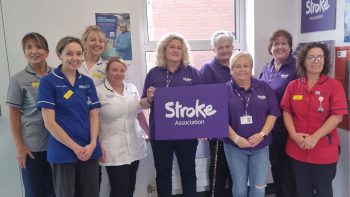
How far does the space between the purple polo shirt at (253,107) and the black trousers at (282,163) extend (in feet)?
1.11

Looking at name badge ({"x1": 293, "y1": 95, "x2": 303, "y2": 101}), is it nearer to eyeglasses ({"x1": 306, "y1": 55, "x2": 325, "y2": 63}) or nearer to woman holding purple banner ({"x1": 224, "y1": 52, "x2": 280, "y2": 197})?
woman holding purple banner ({"x1": 224, "y1": 52, "x2": 280, "y2": 197})

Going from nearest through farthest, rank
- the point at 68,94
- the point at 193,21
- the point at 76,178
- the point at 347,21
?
the point at 68,94 < the point at 76,178 < the point at 347,21 < the point at 193,21

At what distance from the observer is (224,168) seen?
2434 mm

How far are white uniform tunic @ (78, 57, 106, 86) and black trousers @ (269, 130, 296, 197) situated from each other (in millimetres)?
1447

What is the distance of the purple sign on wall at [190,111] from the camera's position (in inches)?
76.0

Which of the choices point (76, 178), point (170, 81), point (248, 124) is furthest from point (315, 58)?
point (76, 178)

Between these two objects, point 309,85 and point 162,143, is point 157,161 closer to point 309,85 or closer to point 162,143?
point 162,143

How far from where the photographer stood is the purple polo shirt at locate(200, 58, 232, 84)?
2.29 meters

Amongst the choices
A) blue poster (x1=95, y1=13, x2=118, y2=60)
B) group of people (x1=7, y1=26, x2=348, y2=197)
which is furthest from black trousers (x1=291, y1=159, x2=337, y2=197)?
blue poster (x1=95, y1=13, x2=118, y2=60)

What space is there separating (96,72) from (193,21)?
123 cm

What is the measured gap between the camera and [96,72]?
6.88ft

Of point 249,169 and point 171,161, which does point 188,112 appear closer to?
point 171,161

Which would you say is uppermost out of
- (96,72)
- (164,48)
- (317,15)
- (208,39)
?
(317,15)

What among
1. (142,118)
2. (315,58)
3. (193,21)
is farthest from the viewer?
(193,21)
